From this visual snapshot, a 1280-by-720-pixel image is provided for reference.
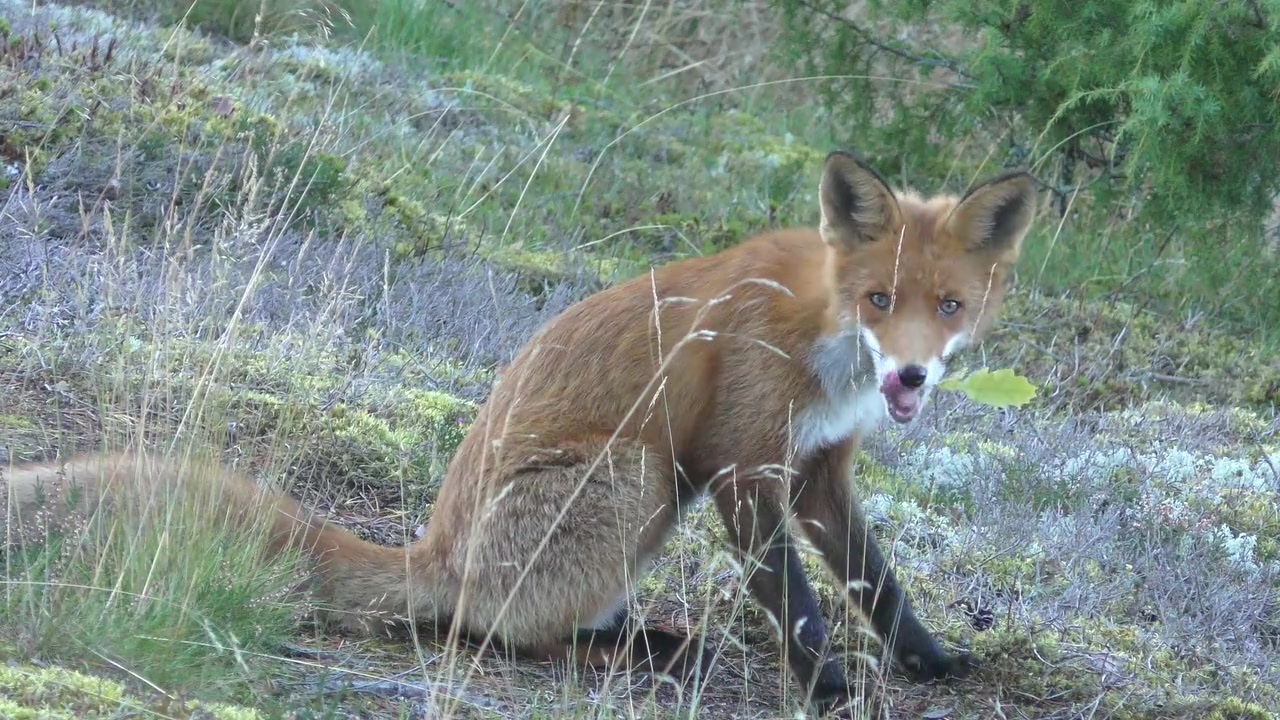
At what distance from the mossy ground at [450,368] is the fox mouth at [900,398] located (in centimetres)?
71

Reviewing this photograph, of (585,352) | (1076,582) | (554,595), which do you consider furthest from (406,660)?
(1076,582)

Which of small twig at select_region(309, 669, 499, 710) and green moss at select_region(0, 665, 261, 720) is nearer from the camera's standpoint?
green moss at select_region(0, 665, 261, 720)

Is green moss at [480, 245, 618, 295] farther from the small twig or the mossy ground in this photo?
the small twig

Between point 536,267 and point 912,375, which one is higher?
point 912,375

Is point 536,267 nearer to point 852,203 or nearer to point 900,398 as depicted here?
point 852,203

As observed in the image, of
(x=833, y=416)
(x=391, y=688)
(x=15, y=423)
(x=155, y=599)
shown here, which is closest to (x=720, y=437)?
(x=833, y=416)

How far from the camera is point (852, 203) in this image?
4152 millimetres

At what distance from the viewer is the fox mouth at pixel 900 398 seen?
3.86m

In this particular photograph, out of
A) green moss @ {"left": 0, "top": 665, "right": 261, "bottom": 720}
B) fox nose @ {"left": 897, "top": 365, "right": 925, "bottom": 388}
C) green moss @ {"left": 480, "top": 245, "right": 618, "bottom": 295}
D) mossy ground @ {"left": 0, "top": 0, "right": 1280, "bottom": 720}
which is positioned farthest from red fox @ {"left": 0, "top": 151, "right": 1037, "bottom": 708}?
green moss @ {"left": 480, "top": 245, "right": 618, "bottom": 295}

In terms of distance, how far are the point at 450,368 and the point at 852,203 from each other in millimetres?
2373

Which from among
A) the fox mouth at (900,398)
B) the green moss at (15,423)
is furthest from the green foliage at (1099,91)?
the green moss at (15,423)

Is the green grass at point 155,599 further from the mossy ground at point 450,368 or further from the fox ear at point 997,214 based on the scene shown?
the fox ear at point 997,214

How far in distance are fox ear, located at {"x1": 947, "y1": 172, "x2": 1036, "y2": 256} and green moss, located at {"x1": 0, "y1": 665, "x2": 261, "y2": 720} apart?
2.56 meters

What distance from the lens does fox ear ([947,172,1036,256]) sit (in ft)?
13.4
